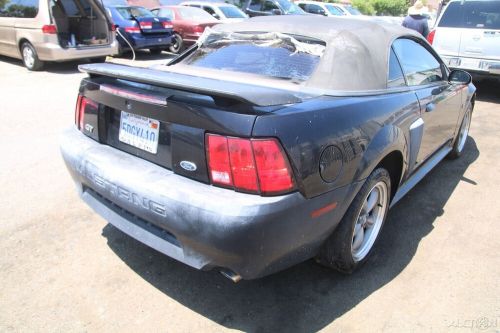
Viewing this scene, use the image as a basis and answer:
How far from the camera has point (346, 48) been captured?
281 cm

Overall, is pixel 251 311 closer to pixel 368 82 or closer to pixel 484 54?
pixel 368 82

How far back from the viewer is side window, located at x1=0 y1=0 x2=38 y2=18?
905 centimetres

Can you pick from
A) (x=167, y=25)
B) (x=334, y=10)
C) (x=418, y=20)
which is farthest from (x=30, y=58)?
(x=334, y=10)

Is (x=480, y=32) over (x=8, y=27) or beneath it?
over

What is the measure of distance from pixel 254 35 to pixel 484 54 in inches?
238

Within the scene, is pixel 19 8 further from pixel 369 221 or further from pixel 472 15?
pixel 369 221

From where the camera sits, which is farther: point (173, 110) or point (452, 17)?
point (452, 17)

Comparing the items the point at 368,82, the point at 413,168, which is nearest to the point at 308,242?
the point at 368,82

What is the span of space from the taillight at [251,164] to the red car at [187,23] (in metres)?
11.4

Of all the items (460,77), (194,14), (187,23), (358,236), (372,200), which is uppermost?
(194,14)

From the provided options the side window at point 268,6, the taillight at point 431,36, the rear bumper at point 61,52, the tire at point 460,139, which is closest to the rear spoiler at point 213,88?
the tire at point 460,139

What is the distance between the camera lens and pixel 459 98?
4.25 m

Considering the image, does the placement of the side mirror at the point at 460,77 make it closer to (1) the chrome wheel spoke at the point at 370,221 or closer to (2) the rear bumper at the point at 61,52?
(1) the chrome wheel spoke at the point at 370,221

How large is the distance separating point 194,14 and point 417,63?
10.9 metres
